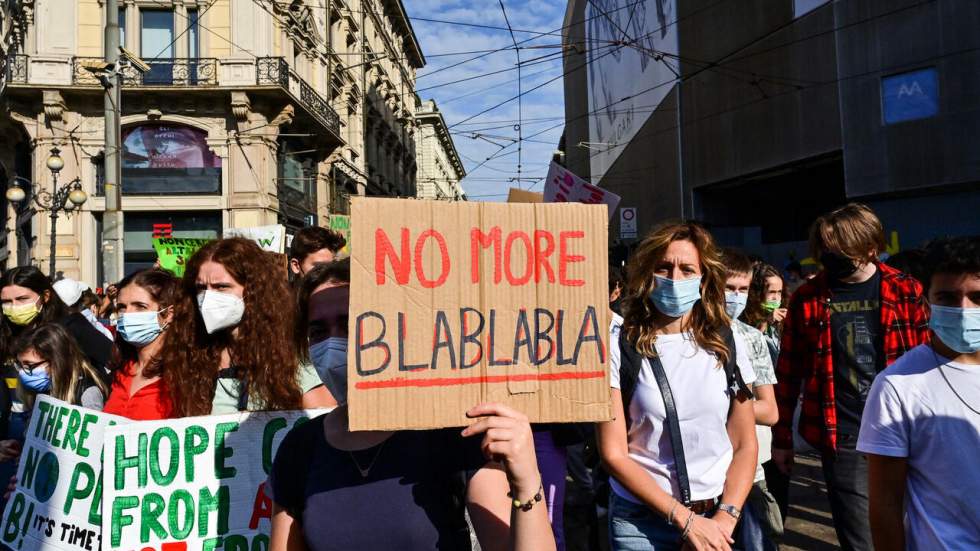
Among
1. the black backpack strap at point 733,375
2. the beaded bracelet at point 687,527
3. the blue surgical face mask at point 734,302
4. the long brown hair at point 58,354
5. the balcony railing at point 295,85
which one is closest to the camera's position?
the beaded bracelet at point 687,527

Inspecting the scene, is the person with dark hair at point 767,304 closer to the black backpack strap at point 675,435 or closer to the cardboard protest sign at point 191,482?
the black backpack strap at point 675,435

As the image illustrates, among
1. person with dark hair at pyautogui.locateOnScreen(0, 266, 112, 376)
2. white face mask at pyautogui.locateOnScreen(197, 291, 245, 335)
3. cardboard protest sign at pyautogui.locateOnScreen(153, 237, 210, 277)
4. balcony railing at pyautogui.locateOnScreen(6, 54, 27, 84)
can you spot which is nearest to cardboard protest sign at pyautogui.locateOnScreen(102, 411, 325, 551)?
white face mask at pyautogui.locateOnScreen(197, 291, 245, 335)

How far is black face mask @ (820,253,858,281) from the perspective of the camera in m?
3.13

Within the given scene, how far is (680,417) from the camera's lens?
92.4 inches

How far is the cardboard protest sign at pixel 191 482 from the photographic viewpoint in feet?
7.93

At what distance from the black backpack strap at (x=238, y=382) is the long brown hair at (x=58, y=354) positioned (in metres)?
1.04

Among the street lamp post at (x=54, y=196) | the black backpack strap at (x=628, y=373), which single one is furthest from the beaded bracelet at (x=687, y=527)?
the street lamp post at (x=54, y=196)

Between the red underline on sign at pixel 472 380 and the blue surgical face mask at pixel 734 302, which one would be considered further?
the blue surgical face mask at pixel 734 302

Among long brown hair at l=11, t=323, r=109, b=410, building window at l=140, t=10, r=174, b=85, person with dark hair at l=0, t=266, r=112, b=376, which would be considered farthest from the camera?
building window at l=140, t=10, r=174, b=85

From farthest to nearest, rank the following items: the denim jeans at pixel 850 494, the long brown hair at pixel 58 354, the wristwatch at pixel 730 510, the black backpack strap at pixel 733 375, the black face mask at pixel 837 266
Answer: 1. the long brown hair at pixel 58 354
2. the black face mask at pixel 837 266
3. the denim jeans at pixel 850 494
4. the black backpack strap at pixel 733 375
5. the wristwatch at pixel 730 510

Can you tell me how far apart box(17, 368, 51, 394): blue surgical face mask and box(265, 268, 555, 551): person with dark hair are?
2.24 metres

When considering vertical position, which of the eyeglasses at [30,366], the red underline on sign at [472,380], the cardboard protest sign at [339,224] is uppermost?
the cardboard protest sign at [339,224]

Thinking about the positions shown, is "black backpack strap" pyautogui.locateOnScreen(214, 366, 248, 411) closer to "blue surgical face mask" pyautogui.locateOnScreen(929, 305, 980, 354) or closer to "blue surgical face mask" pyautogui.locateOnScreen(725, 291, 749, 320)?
"blue surgical face mask" pyautogui.locateOnScreen(929, 305, 980, 354)

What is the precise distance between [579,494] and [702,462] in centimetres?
268
